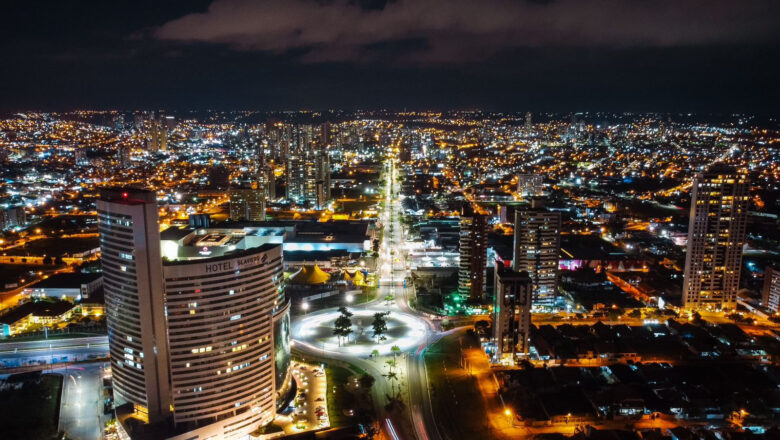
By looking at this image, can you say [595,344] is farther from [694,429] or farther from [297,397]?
[297,397]

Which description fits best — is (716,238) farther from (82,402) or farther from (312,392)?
(82,402)

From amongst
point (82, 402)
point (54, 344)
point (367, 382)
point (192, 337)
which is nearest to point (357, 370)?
point (367, 382)

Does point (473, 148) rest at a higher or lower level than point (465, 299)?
higher

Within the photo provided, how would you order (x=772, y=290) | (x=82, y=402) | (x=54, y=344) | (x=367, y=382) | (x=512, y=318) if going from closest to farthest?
(x=82, y=402)
(x=367, y=382)
(x=512, y=318)
(x=54, y=344)
(x=772, y=290)

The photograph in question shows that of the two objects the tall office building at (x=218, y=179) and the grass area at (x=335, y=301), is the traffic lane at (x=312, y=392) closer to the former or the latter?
the grass area at (x=335, y=301)

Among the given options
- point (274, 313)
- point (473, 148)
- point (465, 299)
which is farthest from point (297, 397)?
point (473, 148)
